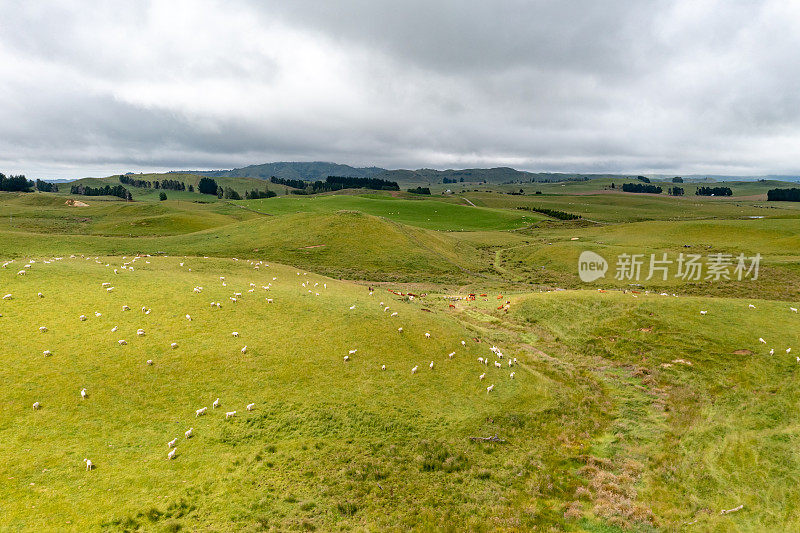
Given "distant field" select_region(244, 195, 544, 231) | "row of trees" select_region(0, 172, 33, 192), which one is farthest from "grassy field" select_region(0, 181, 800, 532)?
"row of trees" select_region(0, 172, 33, 192)

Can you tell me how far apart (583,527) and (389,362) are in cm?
1209

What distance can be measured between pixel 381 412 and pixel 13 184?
10422 inches

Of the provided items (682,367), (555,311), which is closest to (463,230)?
(555,311)

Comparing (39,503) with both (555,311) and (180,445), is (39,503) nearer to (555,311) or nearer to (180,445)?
(180,445)

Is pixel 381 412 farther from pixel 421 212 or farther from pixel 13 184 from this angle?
pixel 13 184

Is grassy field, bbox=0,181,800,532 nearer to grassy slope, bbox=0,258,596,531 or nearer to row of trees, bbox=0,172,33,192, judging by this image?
grassy slope, bbox=0,258,596,531

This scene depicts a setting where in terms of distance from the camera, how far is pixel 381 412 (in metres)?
18.0

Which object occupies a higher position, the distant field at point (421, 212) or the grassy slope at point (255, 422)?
the distant field at point (421, 212)

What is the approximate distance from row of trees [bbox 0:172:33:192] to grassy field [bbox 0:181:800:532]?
22761cm

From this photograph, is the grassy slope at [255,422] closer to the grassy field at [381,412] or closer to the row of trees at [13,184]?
the grassy field at [381,412]

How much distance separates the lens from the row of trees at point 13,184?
182500 millimetres

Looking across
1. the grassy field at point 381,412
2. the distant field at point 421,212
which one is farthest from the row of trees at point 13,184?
the grassy field at point 381,412

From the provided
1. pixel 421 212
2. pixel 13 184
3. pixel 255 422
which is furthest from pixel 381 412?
pixel 13 184

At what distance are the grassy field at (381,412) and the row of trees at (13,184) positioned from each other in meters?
228
